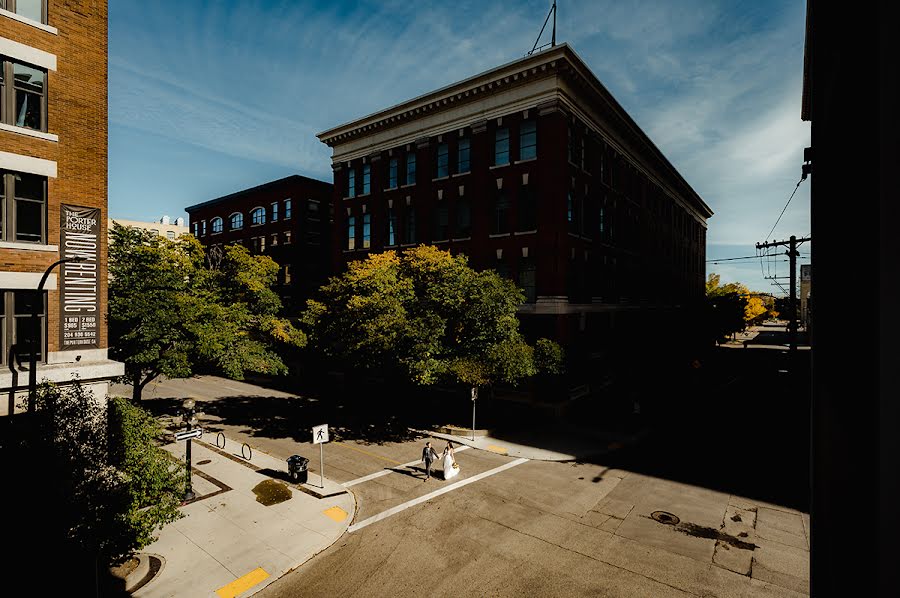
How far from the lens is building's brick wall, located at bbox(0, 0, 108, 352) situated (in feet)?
48.8

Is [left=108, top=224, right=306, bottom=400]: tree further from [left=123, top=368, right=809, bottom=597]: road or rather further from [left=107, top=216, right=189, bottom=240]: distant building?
[left=107, top=216, right=189, bottom=240]: distant building

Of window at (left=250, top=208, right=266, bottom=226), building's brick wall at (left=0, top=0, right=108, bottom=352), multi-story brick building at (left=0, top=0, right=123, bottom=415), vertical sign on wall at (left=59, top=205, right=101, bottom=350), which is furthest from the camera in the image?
window at (left=250, top=208, right=266, bottom=226)

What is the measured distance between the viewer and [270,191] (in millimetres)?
54281

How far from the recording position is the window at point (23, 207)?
47.9ft

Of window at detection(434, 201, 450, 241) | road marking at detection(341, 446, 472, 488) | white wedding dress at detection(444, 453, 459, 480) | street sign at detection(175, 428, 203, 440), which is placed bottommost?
road marking at detection(341, 446, 472, 488)

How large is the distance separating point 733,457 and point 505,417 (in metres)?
12.4

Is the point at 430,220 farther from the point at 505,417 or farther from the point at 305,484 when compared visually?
the point at 305,484

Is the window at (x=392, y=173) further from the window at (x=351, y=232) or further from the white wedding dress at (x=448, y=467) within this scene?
the white wedding dress at (x=448, y=467)

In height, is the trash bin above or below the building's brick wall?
below

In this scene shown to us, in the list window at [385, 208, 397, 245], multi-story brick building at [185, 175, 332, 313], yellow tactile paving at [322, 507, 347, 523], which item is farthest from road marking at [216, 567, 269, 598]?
multi-story brick building at [185, 175, 332, 313]

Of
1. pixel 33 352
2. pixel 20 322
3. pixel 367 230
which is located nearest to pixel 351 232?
pixel 367 230

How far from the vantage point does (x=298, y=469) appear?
17984 millimetres

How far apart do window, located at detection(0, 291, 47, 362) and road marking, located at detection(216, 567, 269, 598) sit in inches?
381

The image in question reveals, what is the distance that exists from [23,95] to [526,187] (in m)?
25.3
